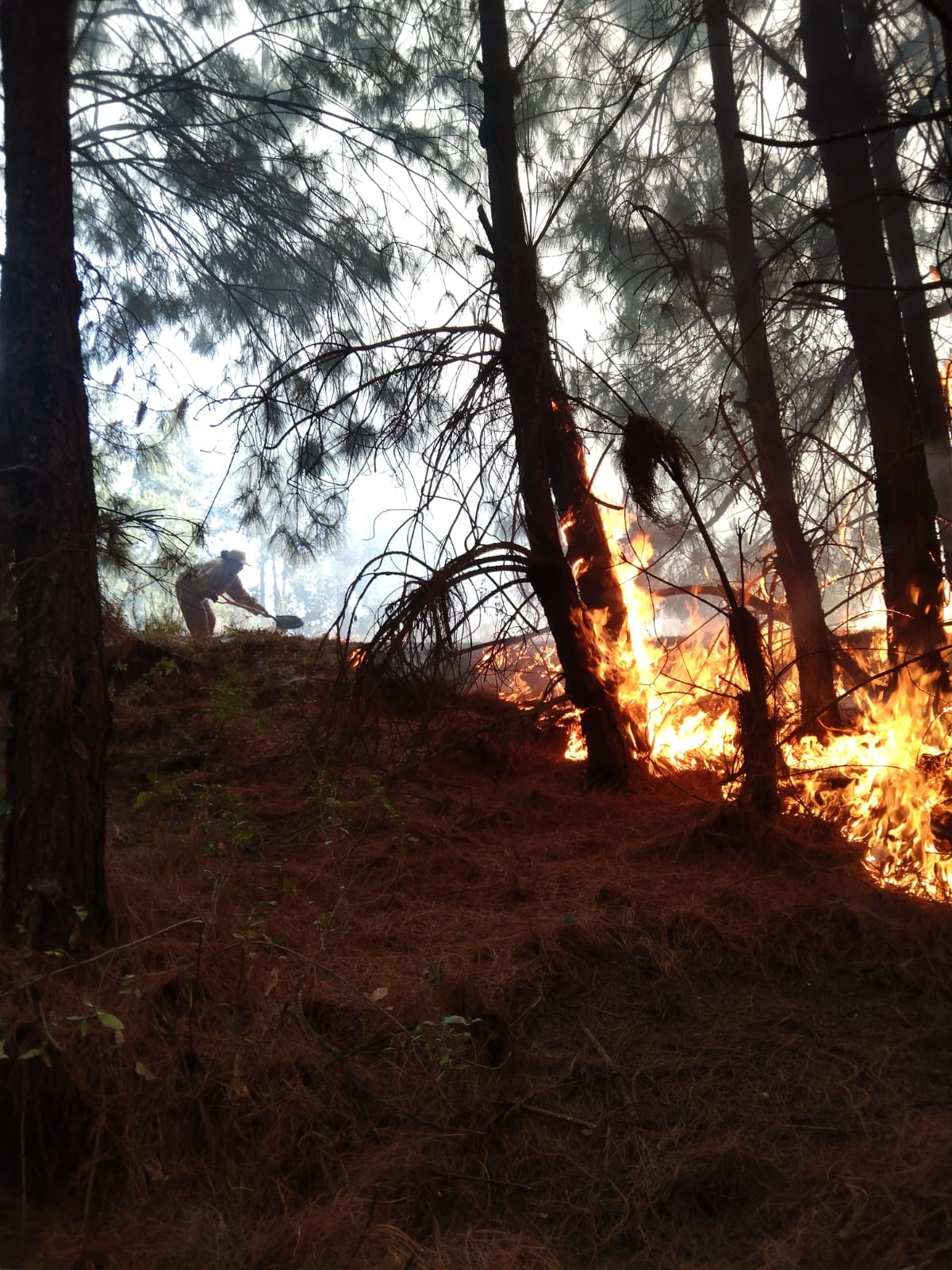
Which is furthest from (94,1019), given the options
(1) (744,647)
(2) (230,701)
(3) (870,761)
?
(3) (870,761)

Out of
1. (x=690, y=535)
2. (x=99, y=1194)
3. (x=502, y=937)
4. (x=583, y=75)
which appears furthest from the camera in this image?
(x=690, y=535)

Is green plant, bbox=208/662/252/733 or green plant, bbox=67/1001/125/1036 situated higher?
green plant, bbox=208/662/252/733

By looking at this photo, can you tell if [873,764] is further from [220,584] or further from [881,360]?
[220,584]

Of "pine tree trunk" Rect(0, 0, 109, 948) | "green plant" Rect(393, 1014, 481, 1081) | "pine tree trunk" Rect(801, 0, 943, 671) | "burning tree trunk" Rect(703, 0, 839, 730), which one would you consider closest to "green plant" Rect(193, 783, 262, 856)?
"pine tree trunk" Rect(0, 0, 109, 948)

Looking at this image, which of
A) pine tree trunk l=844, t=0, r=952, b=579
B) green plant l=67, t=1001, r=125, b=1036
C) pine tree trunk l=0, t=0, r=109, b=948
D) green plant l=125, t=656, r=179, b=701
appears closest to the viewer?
green plant l=67, t=1001, r=125, b=1036

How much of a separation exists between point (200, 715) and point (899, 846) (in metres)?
4.44

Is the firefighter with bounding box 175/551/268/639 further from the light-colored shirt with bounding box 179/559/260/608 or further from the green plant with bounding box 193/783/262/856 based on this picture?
the green plant with bounding box 193/783/262/856

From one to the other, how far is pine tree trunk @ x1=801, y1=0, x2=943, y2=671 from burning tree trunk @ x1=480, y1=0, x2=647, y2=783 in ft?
5.14

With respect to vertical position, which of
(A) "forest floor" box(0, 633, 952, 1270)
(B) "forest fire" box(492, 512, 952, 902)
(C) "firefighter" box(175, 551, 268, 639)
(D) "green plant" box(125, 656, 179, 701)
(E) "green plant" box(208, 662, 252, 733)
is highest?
(C) "firefighter" box(175, 551, 268, 639)

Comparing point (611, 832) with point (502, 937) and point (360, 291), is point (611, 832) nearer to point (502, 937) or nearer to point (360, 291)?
point (502, 937)

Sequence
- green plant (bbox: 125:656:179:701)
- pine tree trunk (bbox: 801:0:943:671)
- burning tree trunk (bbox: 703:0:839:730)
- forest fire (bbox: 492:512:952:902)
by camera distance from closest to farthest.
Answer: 1. forest fire (bbox: 492:512:952:902)
2. pine tree trunk (bbox: 801:0:943:671)
3. burning tree trunk (bbox: 703:0:839:730)
4. green plant (bbox: 125:656:179:701)

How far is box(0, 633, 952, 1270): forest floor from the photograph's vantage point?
2.56 m

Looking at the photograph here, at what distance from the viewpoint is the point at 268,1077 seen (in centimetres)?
301

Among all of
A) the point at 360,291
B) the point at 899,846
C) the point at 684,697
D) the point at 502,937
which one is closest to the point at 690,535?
the point at 684,697
